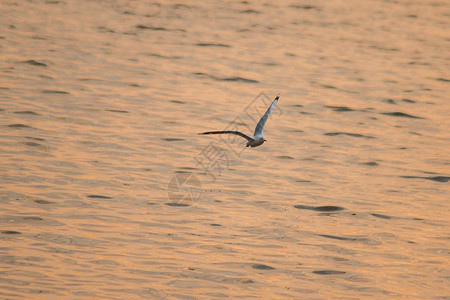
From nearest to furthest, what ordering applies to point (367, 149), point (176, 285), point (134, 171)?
1. point (176, 285)
2. point (134, 171)
3. point (367, 149)

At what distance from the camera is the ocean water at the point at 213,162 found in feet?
39.3

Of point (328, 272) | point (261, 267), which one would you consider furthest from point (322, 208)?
point (261, 267)

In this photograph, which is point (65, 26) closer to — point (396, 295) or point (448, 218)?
point (448, 218)

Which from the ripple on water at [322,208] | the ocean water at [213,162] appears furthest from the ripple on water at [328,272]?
the ripple on water at [322,208]

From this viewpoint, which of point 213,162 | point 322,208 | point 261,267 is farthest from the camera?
point 213,162

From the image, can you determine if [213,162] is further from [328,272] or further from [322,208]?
[328,272]

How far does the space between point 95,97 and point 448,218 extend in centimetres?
1075

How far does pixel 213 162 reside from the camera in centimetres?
1792

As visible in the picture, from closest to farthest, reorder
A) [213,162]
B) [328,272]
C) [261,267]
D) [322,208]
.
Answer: [261,267], [328,272], [322,208], [213,162]

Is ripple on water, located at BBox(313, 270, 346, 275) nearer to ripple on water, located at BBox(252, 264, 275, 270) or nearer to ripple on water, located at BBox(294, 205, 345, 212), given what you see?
ripple on water, located at BBox(252, 264, 275, 270)

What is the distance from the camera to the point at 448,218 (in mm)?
15359

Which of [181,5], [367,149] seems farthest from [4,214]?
[181,5]

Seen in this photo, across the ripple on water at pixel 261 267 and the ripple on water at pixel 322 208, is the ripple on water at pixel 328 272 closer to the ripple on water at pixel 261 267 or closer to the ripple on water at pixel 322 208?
the ripple on water at pixel 261 267

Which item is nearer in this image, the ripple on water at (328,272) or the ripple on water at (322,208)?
the ripple on water at (328,272)
